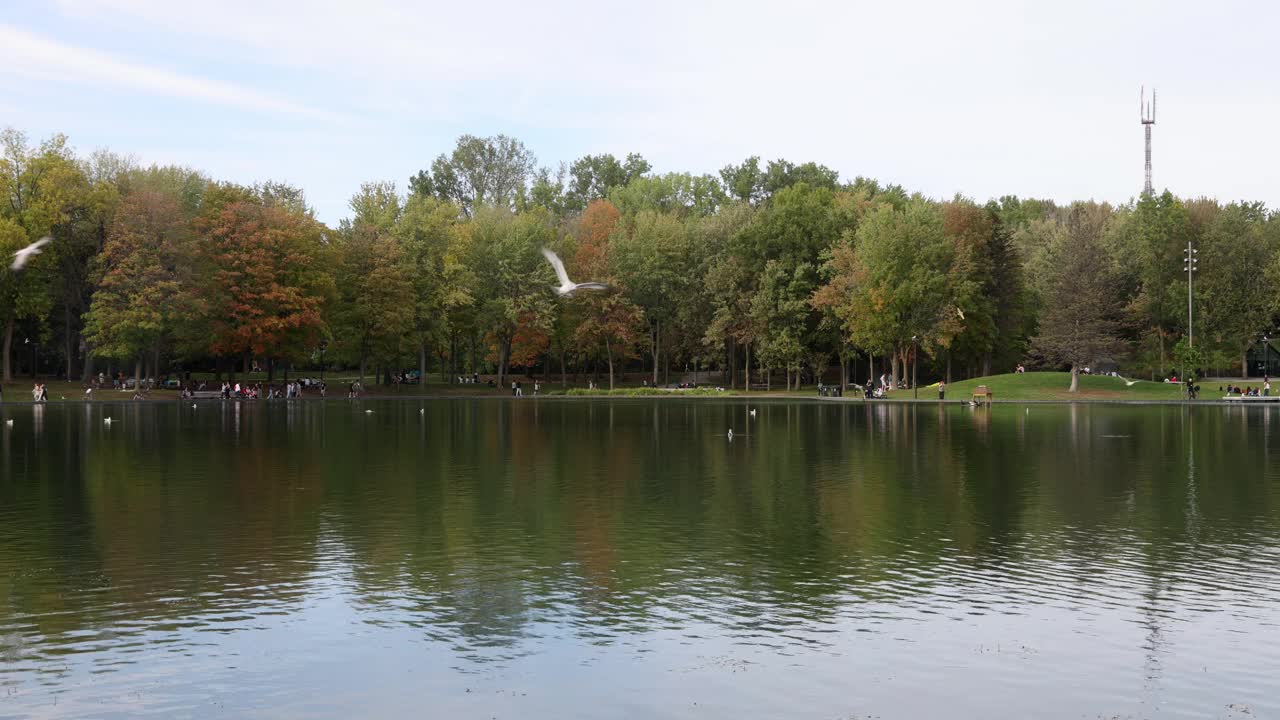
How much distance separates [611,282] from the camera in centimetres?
11556

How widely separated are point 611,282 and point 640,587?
3858 inches

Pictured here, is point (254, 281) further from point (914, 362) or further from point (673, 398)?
point (914, 362)

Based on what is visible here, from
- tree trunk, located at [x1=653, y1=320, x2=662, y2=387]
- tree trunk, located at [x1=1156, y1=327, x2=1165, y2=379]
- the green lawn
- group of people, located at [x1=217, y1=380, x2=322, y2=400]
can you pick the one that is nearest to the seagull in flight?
the green lawn

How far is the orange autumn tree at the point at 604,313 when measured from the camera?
116 meters

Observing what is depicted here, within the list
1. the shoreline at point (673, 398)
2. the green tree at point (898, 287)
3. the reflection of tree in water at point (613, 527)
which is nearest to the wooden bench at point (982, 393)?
the shoreline at point (673, 398)

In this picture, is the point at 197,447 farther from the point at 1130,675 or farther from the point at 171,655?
the point at 1130,675

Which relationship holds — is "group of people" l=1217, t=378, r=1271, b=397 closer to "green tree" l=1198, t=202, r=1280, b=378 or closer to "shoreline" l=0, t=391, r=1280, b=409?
"shoreline" l=0, t=391, r=1280, b=409

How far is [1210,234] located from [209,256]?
95.2 m

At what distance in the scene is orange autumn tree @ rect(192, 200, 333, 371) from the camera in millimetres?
98375

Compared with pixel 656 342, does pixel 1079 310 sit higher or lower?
higher

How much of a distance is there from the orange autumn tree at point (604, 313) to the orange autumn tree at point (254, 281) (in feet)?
85.4

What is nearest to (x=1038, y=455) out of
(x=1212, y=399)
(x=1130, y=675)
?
(x=1130, y=675)

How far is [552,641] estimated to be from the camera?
1502 centimetres

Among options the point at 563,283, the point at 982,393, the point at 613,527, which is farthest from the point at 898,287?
the point at 613,527
